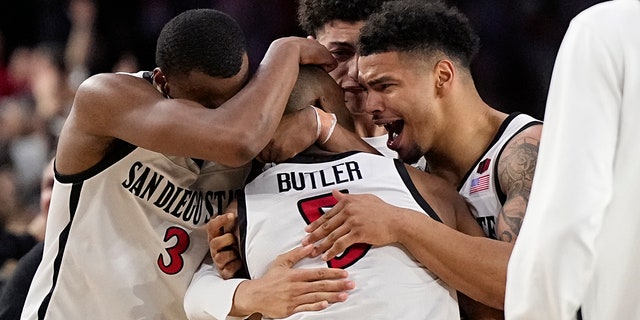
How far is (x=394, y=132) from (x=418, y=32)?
0.41m

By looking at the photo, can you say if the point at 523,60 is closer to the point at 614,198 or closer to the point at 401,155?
the point at 401,155

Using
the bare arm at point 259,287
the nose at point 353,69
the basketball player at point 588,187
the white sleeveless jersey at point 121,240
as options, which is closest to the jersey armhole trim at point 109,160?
the white sleeveless jersey at point 121,240

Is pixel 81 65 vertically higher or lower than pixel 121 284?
lower

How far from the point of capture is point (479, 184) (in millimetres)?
3193

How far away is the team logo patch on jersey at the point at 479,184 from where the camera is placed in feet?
10.4

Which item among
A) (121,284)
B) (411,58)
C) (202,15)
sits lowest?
(121,284)

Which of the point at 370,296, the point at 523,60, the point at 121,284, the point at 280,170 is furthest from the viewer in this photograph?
the point at 523,60

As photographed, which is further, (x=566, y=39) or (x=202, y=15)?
(x=202, y=15)

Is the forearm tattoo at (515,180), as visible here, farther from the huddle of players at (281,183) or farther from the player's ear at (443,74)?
the player's ear at (443,74)

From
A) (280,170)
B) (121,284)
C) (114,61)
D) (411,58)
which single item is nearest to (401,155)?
(411,58)

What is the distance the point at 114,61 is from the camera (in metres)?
7.84

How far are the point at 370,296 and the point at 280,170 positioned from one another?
1.80 ft

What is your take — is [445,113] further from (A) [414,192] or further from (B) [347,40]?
(B) [347,40]

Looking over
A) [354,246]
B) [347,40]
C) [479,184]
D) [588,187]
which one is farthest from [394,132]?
[588,187]
